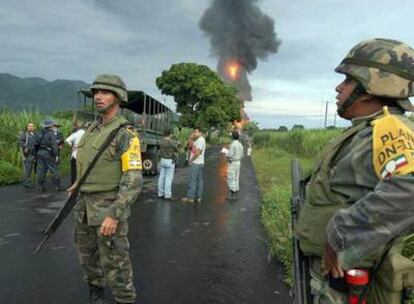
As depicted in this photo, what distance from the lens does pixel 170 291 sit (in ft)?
16.3

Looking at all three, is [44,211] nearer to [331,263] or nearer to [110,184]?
[110,184]

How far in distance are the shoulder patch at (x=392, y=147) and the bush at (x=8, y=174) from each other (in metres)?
12.7

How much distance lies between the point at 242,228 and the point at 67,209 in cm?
475

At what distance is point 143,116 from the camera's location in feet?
52.0

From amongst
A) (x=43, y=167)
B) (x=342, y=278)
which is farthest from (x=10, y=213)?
(x=342, y=278)

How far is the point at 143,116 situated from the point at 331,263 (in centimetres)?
1417

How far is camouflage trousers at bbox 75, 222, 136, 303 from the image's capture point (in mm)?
3939

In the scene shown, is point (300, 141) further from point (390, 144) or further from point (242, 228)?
point (390, 144)

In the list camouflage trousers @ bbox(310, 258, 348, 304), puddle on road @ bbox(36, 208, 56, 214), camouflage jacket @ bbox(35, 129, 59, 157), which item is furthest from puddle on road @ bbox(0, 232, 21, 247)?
camouflage trousers @ bbox(310, 258, 348, 304)

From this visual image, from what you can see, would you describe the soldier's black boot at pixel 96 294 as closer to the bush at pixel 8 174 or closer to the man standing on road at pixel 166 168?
the man standing on road at pixel 166 168

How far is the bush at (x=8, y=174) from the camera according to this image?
13.0 metres

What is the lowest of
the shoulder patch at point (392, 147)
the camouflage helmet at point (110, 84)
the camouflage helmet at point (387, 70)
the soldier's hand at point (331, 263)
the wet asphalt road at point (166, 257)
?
the wet asphalt road at point (166, 257)

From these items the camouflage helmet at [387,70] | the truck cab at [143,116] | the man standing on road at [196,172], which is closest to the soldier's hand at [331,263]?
the camouflage helmet at [387,70]

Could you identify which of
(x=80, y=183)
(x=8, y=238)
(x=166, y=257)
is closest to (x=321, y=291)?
(x=80, y=183)
